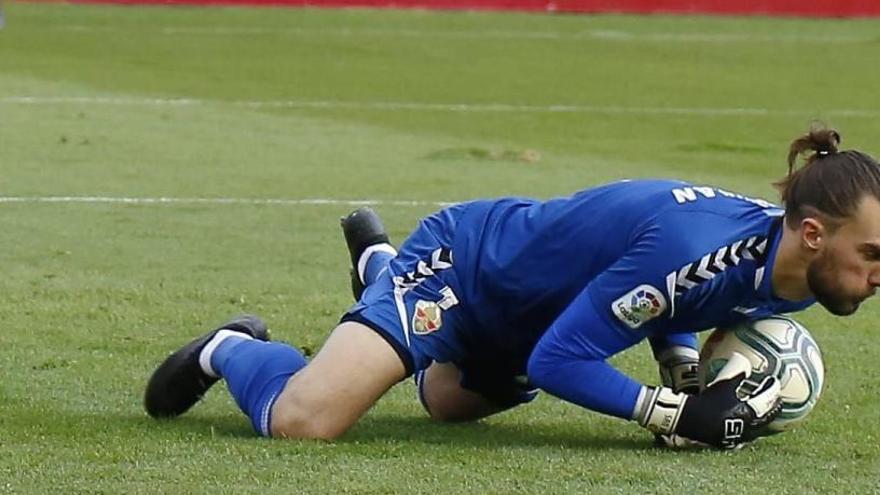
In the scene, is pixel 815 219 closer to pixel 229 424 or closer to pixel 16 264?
pixel 229 424

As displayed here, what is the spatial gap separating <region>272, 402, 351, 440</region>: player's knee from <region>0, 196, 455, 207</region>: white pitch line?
5.45 metres

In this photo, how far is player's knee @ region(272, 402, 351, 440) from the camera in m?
5.53

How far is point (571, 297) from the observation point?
5.57m

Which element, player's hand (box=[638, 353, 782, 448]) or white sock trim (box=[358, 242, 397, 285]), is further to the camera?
white sock trim (box=[358, 242, 397, 285])

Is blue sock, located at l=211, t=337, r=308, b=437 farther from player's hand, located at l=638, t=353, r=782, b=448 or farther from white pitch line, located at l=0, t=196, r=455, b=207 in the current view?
white pitch line, located at l=0, t=196, r=455, b=207

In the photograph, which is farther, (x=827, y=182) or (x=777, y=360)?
(x=777, y=360)

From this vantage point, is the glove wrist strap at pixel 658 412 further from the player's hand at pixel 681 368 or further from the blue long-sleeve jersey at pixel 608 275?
the player's hand at pixel 681 368

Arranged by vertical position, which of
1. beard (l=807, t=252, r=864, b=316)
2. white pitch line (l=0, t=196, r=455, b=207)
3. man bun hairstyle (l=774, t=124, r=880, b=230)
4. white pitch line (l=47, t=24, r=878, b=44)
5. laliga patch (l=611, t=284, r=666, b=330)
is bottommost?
white pitch line (l=47, t=24, r=878, b=44)

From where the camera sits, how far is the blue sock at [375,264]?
654cm

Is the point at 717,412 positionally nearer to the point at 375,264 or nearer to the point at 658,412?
the point at 658,412

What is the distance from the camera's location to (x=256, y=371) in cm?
580

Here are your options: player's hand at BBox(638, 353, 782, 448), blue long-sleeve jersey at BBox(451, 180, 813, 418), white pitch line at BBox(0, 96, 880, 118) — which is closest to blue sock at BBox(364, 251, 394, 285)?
A: blue long-sleeve jersey at BBox(451, 180, 813, 418)

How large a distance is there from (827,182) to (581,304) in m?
0.72

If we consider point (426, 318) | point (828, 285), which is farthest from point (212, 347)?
point (828, 285)
